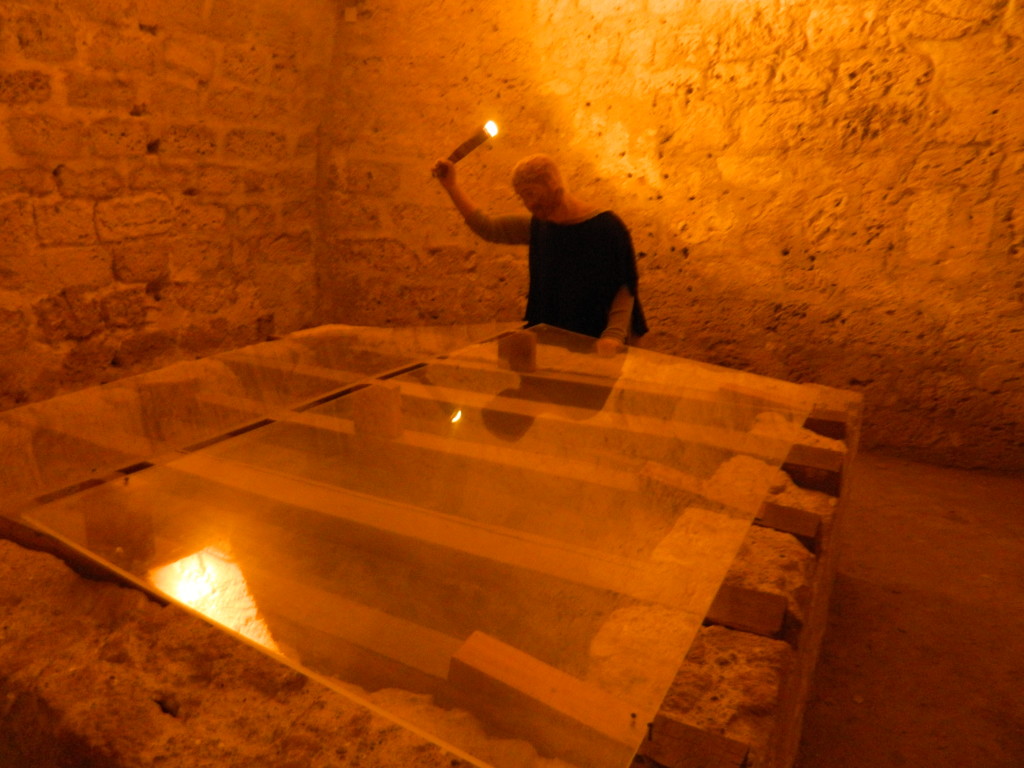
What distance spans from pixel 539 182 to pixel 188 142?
1.83 metres

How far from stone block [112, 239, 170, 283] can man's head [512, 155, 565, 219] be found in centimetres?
175

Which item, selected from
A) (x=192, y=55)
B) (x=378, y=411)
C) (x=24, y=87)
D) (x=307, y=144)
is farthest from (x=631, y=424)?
(x=307, y=144)

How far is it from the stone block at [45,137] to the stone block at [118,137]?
2.5 inches

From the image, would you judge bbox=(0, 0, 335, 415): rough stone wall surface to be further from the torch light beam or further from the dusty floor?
the dusty floor

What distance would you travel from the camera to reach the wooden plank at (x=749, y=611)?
1.06m

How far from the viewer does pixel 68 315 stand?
10.0 ft

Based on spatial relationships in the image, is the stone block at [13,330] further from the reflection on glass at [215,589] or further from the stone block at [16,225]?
the reflection on glass at [215,589]

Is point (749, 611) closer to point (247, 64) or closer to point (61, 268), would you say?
point (61, 268)

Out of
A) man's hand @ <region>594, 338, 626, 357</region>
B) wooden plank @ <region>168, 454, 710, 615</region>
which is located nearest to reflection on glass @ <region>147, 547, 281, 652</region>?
wooden plank @ <region>168, 454, 710, 615</region>

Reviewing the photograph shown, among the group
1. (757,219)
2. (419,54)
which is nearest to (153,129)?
(419,54)

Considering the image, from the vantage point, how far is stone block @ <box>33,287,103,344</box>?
9.77 ft

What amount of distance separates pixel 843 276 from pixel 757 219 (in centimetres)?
42

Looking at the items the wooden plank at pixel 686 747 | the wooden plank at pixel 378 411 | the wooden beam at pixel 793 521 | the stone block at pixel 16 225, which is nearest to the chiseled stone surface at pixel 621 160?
the stone block at pixel 16 225

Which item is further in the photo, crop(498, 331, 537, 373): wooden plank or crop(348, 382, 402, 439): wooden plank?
crop(498, 331, 537, 373): wooden plank
